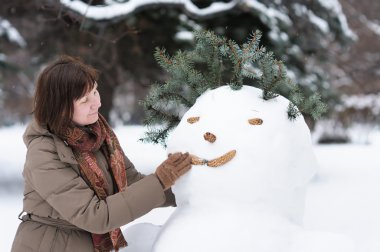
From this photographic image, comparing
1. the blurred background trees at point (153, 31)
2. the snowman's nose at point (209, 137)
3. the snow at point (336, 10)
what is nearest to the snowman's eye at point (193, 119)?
the snowman's nose at point (209, 137)

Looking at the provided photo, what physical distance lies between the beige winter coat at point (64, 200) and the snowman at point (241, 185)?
0.18m

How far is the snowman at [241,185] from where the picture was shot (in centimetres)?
201

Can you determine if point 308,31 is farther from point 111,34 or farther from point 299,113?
point 299,113

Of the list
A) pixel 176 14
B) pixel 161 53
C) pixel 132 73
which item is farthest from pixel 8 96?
pixel 161 53

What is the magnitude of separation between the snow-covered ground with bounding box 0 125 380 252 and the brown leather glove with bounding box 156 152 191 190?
299cm

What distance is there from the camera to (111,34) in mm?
6934

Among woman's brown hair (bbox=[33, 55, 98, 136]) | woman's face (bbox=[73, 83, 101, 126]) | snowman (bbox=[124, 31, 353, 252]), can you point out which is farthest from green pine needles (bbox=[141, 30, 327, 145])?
woman's brown hair (bbox=[33, 55, 98, 136])

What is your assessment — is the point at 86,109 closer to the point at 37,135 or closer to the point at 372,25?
the point at 37,135

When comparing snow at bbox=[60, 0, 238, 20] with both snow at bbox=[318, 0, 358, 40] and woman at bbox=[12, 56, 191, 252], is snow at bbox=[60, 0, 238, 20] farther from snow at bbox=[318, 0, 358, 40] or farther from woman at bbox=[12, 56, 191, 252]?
woman at bbox=[12, 56, 191, 252]

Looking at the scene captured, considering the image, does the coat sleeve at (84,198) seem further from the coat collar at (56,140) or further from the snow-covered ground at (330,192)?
the snow-covered ground at (330,192)

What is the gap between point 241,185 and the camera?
6.67ft

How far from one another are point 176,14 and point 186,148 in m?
4.63

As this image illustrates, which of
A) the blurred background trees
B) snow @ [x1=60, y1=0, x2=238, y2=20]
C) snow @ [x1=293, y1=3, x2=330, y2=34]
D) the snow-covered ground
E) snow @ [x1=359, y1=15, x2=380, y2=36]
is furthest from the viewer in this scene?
snow @ [x1=359, y1=15, x2=380, y2=36]

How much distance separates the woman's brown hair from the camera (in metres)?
2.07
